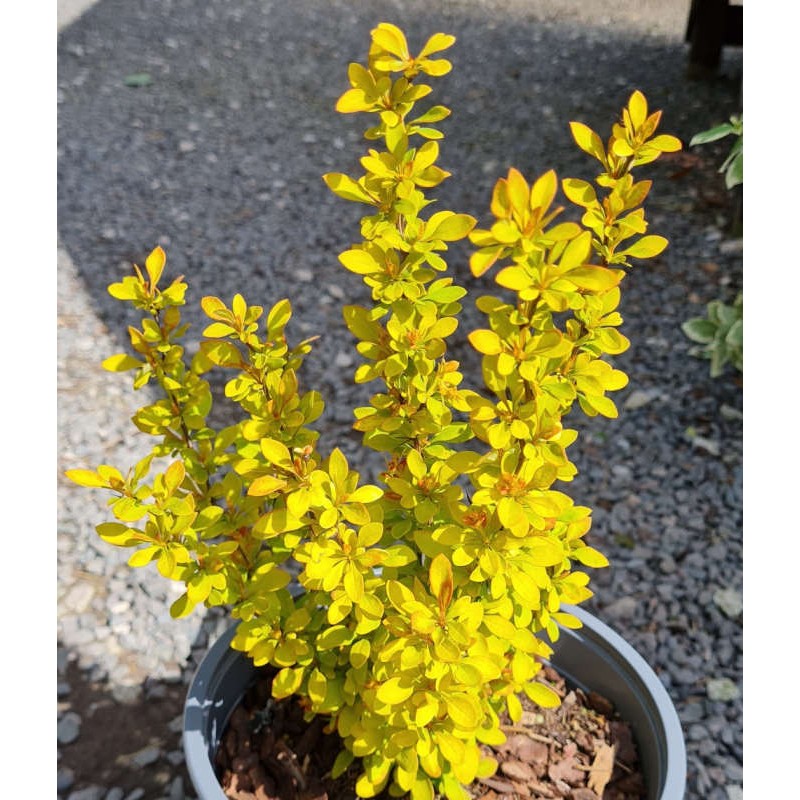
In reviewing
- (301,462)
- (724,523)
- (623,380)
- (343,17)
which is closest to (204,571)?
(301,462)

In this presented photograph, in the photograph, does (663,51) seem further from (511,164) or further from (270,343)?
(270,343)

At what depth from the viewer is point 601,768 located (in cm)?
131

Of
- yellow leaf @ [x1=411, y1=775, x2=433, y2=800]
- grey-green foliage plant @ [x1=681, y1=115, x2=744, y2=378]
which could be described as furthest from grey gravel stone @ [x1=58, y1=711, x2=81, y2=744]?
grey-green foliage plant @ [x1=681, y1=115, x2=744, y2=378]

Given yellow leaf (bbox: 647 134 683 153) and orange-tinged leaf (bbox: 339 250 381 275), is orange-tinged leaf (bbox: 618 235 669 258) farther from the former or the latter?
orange-tinged leaf (bbox: 339 250 381 275)

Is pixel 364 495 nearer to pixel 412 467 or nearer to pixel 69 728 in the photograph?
pixel 412 467

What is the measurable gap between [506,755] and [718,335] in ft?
5.28

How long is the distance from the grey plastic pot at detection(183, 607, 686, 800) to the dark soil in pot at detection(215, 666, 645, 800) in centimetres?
3

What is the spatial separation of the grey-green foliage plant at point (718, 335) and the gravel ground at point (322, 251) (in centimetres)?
5

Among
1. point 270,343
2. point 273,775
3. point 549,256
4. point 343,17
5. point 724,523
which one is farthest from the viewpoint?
point 343,17

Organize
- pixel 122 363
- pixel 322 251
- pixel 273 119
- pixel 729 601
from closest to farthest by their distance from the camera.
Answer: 1. pixel 122 363
2. pixel 729 601
3. pixel 322 251
4. pixel 273 119

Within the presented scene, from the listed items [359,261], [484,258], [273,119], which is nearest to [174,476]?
[359,261]

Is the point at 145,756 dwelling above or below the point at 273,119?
below

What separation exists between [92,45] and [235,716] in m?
4.58

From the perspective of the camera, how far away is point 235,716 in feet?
4.38
